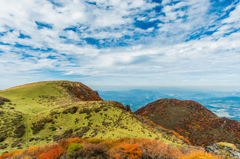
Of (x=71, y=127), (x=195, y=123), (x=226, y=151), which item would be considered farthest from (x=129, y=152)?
(x=195, y=123)

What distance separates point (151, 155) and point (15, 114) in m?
40.4

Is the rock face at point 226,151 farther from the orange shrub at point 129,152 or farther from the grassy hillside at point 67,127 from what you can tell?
the orange shrub at point 129,152

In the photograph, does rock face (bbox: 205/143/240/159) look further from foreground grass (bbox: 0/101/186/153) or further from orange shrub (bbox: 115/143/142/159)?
orange shrub (bbox: 115/143/142/159)

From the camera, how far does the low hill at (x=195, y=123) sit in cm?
5802

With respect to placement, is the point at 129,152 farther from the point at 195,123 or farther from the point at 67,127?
the point at 195,123

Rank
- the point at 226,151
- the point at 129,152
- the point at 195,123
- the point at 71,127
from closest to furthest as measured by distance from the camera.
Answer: the point at 129,152
the point at 226,151
the point at 71,127
the point at 195,123

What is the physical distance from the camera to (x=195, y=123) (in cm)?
7169

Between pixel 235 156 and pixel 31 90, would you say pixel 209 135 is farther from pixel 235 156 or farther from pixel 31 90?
pixel 31 90

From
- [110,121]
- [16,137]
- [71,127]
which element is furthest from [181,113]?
[16,137]

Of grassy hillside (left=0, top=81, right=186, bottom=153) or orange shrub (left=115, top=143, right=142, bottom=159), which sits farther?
grassy hillside (left=0, top=81, right=186, bottom=153)

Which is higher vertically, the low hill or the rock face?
the rock face

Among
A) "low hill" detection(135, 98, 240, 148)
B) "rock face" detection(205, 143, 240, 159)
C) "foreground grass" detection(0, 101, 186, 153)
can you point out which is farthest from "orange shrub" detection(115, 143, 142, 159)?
"low hill" detection(135, 98, 240, 148)

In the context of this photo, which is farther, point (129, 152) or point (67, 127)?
point (67, 127)

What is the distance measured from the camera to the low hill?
58.0m
